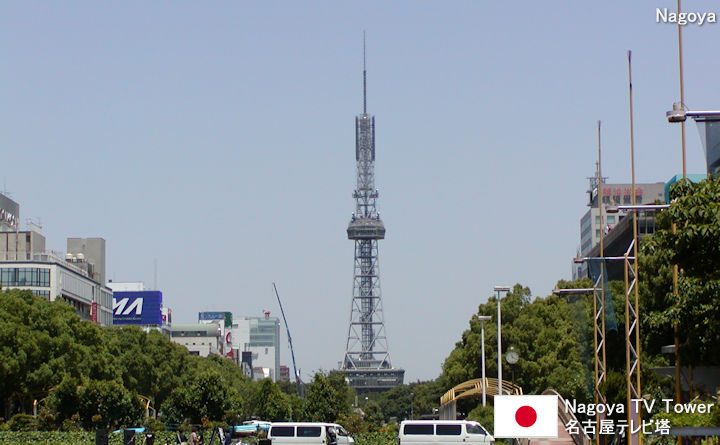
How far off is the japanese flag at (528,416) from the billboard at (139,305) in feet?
542

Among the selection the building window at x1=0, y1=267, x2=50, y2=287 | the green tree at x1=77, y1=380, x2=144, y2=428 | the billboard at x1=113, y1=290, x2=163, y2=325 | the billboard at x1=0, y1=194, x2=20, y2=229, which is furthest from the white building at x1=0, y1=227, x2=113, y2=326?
the billboard at x1=113, y1=290, x2=163, y2=325

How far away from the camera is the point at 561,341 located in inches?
2896

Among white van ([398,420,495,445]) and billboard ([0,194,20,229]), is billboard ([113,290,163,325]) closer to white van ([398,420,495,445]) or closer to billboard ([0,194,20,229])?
billboard ([0,194,20,229])

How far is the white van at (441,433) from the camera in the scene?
41594 mm

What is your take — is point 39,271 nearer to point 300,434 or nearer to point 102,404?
point 102,404

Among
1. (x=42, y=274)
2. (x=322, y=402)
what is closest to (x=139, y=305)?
(x=42, y=274)

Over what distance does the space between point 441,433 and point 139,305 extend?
137m

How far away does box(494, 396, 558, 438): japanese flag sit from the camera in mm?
11961

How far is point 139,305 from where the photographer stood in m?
174

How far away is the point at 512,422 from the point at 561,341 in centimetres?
6293

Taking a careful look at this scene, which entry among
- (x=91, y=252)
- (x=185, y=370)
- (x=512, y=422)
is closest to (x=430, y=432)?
(x=512, y=422)

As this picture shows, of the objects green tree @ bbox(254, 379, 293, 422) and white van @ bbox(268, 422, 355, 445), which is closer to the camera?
white van @ bbox(268, 422, 355, 445)

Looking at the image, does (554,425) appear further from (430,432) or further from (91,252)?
(91,252)

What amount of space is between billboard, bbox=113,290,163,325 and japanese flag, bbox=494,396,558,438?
165306 millimetres
